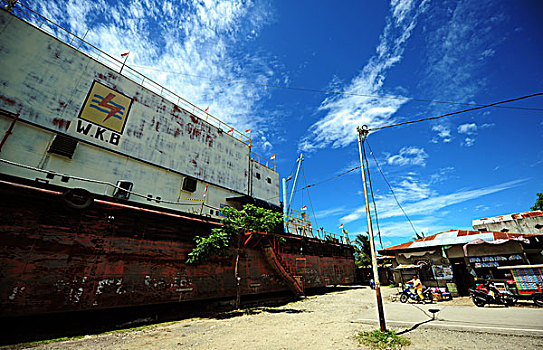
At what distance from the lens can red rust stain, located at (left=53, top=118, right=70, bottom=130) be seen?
41.8 ft

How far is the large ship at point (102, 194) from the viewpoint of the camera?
8.33 meters

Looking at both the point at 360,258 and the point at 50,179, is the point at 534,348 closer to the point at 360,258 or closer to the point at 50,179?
the point at 50,179

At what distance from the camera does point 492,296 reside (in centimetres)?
1121

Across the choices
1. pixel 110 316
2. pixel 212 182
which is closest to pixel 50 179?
pixel 110 316

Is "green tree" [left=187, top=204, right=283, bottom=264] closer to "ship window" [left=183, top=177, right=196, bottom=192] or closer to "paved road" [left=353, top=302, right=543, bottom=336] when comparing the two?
"ship window" [left=183, top=177, right=196, bottom=192]

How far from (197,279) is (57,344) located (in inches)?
229

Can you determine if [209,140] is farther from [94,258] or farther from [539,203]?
[539,203]

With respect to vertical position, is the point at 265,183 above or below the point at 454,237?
above

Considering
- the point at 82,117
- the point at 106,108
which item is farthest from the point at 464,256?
the point at 82,117

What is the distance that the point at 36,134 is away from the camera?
12141 millimetres

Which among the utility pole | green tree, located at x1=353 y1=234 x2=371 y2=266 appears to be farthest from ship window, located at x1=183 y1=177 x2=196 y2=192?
green tree, located at x1=353 y1=234 x2=371 y2=266

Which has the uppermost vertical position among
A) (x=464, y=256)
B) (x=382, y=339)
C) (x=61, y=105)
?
(x=61, y=105)

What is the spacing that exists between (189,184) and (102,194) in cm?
604

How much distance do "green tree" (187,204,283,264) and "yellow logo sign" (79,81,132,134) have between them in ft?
31.7
